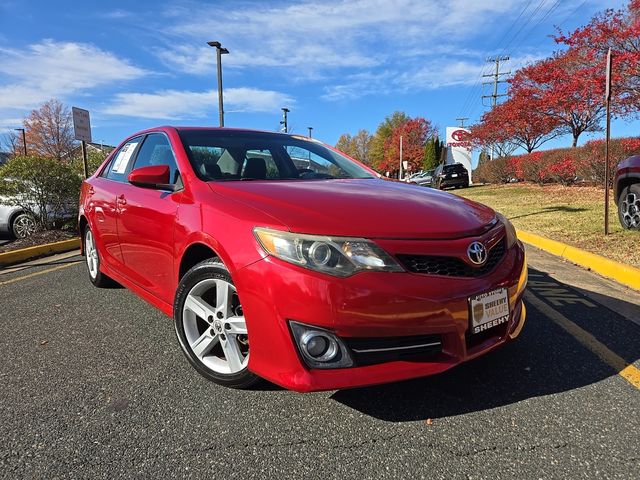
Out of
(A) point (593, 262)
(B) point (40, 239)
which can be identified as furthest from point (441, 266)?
(B) point (40, 239)

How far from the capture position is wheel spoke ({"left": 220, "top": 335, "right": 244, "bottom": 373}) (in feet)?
7.51

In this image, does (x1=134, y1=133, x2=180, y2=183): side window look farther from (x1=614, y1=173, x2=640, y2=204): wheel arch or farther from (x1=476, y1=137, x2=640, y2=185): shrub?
(x1=476, y1=137, x2=640, y2=185): shrub

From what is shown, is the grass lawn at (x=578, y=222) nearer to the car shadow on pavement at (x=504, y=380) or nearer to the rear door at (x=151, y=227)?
the car shadow on pavement at (x=504, y=380)

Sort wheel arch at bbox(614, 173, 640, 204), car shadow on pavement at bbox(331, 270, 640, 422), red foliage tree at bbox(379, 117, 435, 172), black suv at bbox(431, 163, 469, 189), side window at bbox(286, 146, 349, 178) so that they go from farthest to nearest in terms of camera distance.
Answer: red foliage tree at bbox(379, 117, 435, 172) → black suv at bbox(431, 163, 469, 189) → wheel arch at bbox(614, 173, 640, 204) → side window at bbox(286, 146, 349, 178) → car shadow on pavement at bbox(331, 270, 640, 422)

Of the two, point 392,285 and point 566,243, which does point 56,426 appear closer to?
point 392,285

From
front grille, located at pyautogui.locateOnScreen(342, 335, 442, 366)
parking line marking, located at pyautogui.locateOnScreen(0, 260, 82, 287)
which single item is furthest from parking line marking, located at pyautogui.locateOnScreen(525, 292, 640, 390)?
parking line marking, located at pyautogui.locateOnScreen(0, 260, 82, 287)

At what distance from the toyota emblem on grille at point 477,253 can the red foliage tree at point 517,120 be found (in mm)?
18749

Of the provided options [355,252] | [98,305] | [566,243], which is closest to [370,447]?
[355,252]

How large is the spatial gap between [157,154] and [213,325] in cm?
153

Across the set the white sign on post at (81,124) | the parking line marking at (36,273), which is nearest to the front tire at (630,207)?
the parking line marking at (36,273)

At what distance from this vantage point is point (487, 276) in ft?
7.08

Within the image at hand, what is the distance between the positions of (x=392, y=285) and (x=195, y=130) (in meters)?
2.05

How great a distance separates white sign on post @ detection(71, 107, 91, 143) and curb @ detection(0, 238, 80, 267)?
2.60 m

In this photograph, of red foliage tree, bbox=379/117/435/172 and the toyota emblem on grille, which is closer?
the toyota emblem on grille
